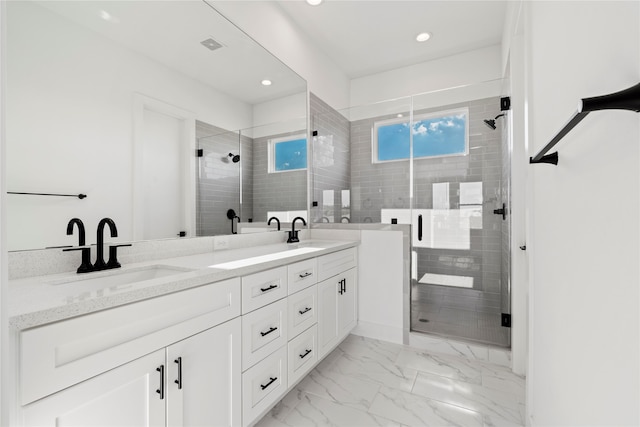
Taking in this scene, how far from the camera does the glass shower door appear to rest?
2.54 meters

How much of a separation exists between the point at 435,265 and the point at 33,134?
2843 millimetres

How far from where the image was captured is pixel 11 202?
107 centimetres

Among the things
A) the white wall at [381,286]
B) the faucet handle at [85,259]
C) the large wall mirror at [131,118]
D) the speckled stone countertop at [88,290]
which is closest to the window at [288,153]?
the large wall mirror at [131,118]

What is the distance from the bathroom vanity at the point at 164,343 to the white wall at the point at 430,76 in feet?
8.52

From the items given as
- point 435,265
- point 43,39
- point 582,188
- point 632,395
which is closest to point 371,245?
point 435,265

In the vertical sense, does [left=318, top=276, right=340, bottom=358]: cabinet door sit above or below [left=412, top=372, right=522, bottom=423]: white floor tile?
above

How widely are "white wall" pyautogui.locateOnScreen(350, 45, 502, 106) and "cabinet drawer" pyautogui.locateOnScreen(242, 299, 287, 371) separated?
9.43ft

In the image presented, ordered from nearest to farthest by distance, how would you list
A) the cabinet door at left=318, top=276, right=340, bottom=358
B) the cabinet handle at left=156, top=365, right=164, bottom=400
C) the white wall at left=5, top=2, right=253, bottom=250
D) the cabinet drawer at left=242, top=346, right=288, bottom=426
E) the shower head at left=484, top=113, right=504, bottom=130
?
the cabinet handle at left=156, top=365, right=164, bottom=400 < the white wall at left=5, top=2, right=253, bottom=250 < the cabinet drawer at left=242, top=346, right=288, bottom=426 < the cabinet door at left=318, top=276, right=340, bottom=358 < the shower head at left=484, top=113, right=504, bottom=130

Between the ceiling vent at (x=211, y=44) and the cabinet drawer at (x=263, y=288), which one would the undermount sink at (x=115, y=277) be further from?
the ceiling vent at (x=211, y=44)

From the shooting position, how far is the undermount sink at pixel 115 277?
1.10 m

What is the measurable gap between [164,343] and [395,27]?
3037mm

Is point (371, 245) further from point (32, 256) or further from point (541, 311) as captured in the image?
point (32, 256)

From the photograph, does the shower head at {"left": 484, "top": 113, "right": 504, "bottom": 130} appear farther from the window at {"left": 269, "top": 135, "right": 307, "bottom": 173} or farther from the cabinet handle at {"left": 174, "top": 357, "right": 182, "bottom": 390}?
the cabinet handle at {"left": 174, "top": 357, "right": 182, "bottom": 390}

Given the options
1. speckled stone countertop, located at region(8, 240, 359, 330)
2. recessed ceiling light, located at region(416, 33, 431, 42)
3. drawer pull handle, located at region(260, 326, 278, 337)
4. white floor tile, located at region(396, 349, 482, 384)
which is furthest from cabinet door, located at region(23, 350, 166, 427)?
recessed ceiling light, located at region(416, 33, 431, 42)
